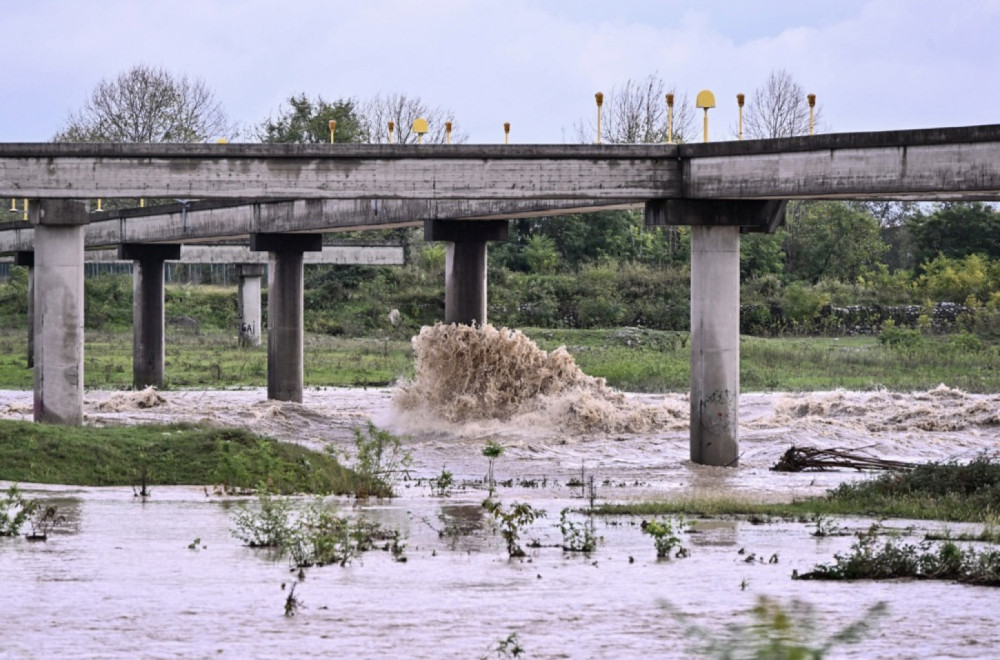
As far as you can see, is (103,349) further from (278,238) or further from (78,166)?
(78,166)

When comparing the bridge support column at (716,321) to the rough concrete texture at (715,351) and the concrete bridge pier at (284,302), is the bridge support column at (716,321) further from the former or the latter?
the concrete bridge pier at (284,302)

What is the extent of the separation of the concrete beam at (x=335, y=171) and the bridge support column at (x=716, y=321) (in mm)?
1036

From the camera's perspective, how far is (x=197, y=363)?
5197 cm

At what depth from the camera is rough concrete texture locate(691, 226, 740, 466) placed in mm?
24750

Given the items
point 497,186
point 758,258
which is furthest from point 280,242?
point 758,258

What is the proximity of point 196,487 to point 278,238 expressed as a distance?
1886 centimetres

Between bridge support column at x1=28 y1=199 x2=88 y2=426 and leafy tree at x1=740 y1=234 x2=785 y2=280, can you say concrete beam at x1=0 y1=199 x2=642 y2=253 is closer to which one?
bridge support column at x1=28 y1=199 x2=88 y2=426

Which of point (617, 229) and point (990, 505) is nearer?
point (990, 505)

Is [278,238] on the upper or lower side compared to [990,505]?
upper

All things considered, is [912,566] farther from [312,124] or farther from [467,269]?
[312,124]

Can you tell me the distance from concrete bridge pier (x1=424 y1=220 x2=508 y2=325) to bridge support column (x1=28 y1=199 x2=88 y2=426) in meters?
9.39

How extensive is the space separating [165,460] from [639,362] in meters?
28.0

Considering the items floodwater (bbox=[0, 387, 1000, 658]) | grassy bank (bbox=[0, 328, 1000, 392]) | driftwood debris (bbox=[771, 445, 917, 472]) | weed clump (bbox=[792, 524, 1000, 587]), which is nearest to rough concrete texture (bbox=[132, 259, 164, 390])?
grassy bank (bbox=[0, 328, 1000, 392])

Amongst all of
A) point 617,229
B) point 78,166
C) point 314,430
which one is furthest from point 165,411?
point 617,229
